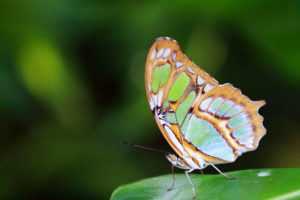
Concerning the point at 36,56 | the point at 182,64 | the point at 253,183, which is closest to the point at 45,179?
the point at 36,56

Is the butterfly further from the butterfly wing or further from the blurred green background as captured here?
the blurred green background

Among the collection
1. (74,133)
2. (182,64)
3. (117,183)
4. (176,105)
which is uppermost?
(182,64)

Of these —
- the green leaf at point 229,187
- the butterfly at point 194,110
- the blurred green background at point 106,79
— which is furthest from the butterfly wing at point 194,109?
the blurred green background at point 106,79

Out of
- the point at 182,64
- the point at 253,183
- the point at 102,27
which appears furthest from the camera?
the point at 102,27

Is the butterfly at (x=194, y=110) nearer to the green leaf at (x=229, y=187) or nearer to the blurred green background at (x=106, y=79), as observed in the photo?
the green leaf at (x=229, y=187)

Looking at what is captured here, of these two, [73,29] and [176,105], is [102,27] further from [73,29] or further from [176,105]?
[176,105]

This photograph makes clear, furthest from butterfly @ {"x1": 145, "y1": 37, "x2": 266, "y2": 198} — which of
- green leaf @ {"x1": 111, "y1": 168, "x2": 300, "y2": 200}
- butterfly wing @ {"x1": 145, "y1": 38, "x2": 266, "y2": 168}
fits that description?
green leaf @ {"x1": 111, "y1": 168, "x2": 300, "y2": 200}

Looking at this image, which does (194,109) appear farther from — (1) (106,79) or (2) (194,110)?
(1) (106,79)
